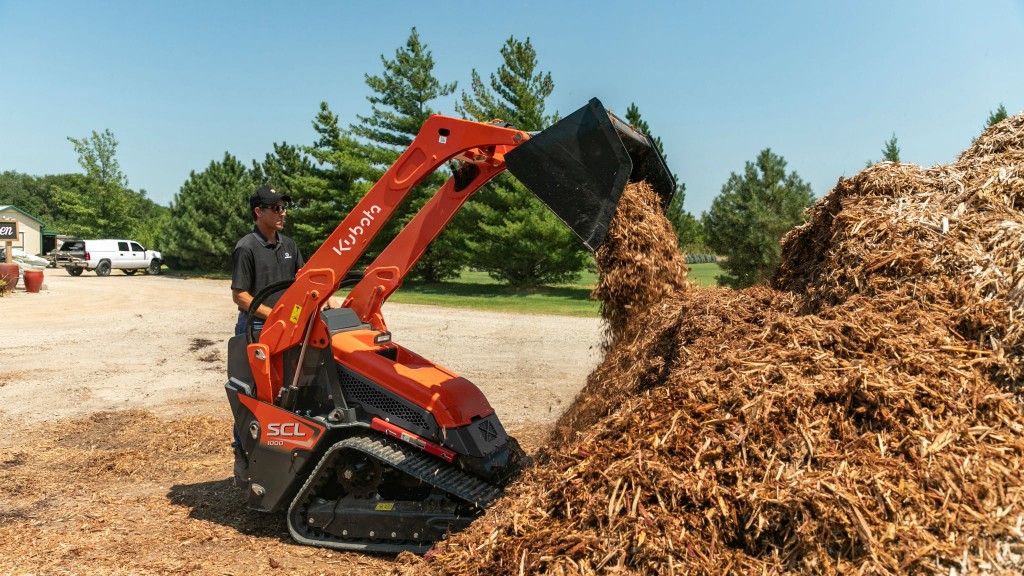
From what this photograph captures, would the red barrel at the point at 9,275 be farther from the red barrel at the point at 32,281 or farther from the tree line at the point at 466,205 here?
the tree line at the point at 466,205

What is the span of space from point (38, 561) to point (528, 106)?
85.0 feet

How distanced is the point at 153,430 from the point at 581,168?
5671 mm

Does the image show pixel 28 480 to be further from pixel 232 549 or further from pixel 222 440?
pixel 232 549

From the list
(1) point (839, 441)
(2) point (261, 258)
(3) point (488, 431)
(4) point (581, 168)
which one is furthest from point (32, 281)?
(1) point (839, 441)

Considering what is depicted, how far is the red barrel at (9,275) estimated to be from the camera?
2314 cm

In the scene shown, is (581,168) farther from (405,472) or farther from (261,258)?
(261,258)

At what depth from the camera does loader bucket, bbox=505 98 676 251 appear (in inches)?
160

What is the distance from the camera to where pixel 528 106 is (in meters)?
28.4

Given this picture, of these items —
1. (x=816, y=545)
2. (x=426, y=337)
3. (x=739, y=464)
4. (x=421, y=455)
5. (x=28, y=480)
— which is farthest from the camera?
(x=426, y=337)

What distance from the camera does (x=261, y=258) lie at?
5.34 metres

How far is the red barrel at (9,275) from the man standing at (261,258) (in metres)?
22.5

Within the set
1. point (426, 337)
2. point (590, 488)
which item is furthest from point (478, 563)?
point (426, 337)

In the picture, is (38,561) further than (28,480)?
No

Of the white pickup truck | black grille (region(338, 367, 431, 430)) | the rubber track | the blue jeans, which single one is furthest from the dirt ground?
the white pickup truck
